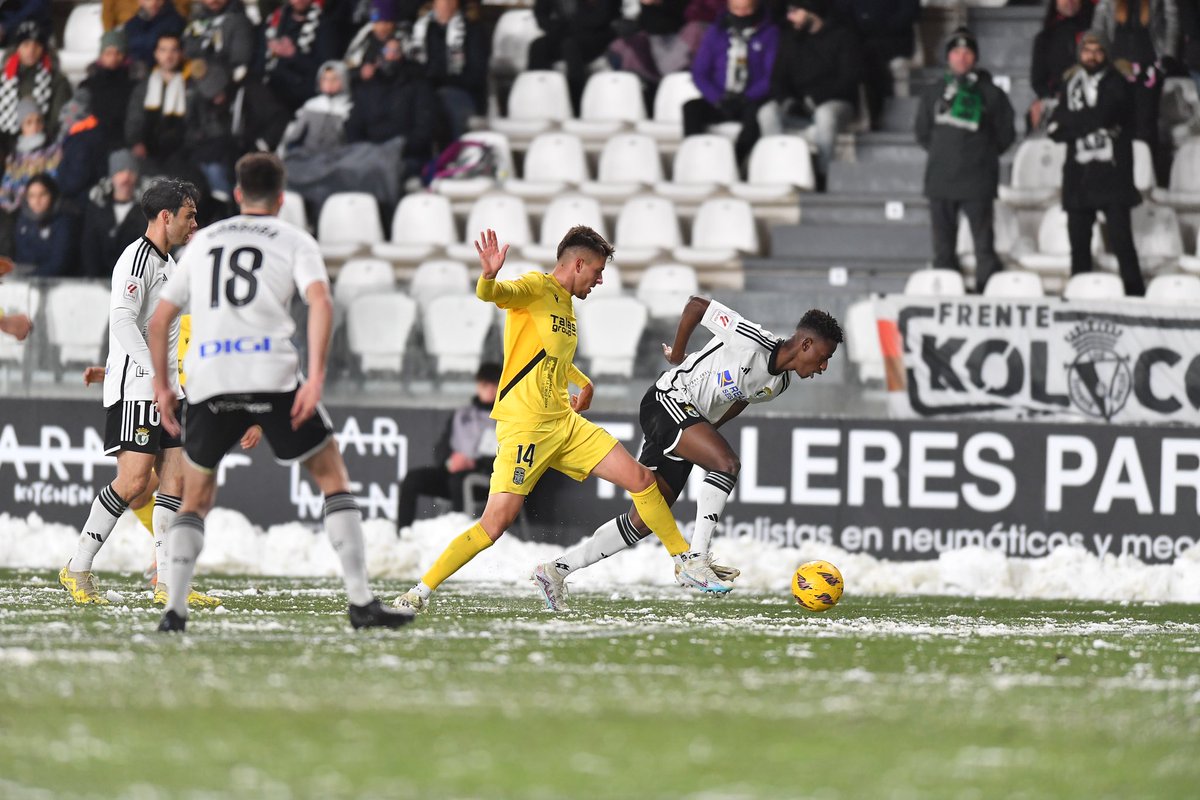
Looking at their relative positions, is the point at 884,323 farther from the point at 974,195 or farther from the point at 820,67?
the point at 820,67

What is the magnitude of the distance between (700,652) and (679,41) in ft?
40.5

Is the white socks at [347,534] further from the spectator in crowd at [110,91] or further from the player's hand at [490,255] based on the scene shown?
the spectator in crowd at [110,91]

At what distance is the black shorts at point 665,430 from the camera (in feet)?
33.7

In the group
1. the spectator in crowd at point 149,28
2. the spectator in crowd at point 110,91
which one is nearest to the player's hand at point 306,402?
the spectator in crowd at point 110,91

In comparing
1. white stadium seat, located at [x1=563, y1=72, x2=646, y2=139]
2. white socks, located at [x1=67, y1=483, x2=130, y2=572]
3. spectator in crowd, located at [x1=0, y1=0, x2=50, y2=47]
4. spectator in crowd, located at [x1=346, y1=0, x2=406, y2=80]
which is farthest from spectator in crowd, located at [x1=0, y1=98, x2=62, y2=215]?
white socks, located at [x1=67, y1=483, x2=130, y2=572]

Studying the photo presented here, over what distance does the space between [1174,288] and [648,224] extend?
A: 15.7ft

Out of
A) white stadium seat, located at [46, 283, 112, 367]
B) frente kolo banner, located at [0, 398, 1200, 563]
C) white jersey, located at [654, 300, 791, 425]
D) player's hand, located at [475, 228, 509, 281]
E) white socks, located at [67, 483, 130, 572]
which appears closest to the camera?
player's hand, located at [475, 228, 509, 281]

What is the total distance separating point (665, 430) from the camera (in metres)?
10.3

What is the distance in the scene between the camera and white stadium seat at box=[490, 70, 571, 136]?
730 inches

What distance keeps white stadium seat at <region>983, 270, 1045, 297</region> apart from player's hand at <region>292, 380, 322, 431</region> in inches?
348

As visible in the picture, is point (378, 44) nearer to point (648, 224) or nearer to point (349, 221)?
point (349, 221)

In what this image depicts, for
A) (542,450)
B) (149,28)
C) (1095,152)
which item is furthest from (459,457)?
(149,28)

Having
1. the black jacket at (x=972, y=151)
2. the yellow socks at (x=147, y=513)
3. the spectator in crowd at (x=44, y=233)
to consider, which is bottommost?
the yellow socks at (x=147, y=513)

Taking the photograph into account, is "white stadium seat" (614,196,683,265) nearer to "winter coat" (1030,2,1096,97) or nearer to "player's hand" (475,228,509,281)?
"winter coat" (1030,2,1096,97)
